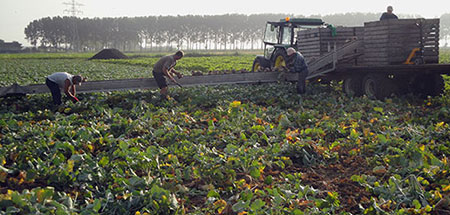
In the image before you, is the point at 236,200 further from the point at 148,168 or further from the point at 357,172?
the point at 357,172

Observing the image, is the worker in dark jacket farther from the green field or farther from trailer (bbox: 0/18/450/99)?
the green field

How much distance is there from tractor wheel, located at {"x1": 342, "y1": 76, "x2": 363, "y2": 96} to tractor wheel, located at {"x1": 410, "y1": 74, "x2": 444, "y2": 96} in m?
1.36

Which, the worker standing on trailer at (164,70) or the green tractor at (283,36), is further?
the green tractor at (283,36)

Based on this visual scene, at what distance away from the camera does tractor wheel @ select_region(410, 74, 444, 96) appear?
10820 mm

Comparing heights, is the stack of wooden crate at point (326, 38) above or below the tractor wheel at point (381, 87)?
above

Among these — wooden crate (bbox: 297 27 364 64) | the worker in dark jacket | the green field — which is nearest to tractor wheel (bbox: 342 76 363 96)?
the worker in dark jacket

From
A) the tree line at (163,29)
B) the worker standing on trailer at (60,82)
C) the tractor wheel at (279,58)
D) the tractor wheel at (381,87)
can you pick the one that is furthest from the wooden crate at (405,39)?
the tree line at (163,29)

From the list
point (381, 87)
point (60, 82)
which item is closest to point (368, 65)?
point (381, 87)

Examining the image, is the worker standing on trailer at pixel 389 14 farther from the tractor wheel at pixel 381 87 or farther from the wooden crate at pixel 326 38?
the tractor wheel at pixel 381 87

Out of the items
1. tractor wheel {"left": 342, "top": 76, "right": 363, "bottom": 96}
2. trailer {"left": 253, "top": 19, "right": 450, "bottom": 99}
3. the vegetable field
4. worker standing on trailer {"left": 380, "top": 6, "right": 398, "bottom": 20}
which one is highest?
worker standing on trailer {"left": 380, "top": 6, "right": 398, "bottom": 20}

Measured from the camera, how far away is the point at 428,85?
35.9ft

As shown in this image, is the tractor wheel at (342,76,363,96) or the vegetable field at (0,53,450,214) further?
the tractor wheel at (342,76,363,96)

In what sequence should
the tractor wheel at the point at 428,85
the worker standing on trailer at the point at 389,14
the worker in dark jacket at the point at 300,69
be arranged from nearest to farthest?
the tractor wheel at the point at 428,85
the worker standing on trailer at the point at 389,14
the worker in dark jacket at the point at 300,69

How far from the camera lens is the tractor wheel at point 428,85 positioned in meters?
10.8
